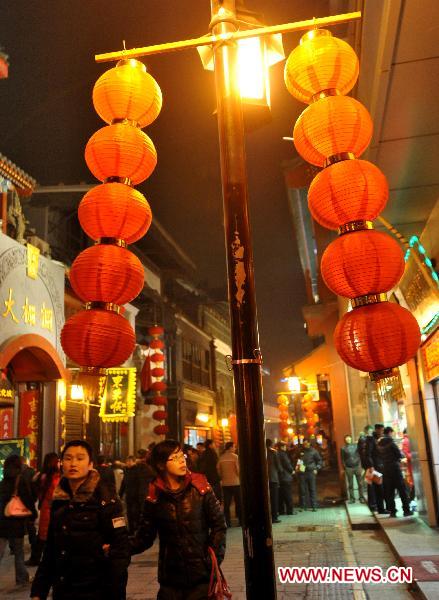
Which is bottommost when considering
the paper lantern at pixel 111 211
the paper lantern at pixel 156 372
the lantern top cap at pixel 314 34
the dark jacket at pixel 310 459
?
the dark jacket at pixel 310 459

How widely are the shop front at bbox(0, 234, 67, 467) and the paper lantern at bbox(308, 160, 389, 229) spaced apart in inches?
370

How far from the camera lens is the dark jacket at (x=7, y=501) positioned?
864cm

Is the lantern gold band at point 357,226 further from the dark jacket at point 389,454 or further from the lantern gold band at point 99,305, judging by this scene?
the dark jacket at point 389,454

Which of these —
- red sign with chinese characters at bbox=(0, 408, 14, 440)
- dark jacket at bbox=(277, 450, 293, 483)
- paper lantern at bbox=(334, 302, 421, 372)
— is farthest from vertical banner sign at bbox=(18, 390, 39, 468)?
paper lantern at bbox=(334, 302, 421, 372)

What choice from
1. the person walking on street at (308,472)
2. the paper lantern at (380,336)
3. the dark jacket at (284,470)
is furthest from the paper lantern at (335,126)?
the person walking on street at (308,472)

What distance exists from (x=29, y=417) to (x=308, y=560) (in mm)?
8389

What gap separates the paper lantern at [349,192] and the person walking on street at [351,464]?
1355 centimetres

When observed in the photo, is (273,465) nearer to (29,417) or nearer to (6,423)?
(29,417)

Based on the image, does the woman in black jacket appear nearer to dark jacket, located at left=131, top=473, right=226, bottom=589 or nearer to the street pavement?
dark jacket, located at left=131, top=473, right=226, bottom=589

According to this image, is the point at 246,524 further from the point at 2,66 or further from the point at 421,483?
the point at 2,66

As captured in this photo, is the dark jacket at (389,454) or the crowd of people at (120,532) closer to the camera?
the crowd of people at (120,532)

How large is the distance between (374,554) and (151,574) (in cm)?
424

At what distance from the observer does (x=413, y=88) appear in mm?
8141

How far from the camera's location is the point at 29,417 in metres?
14.1
